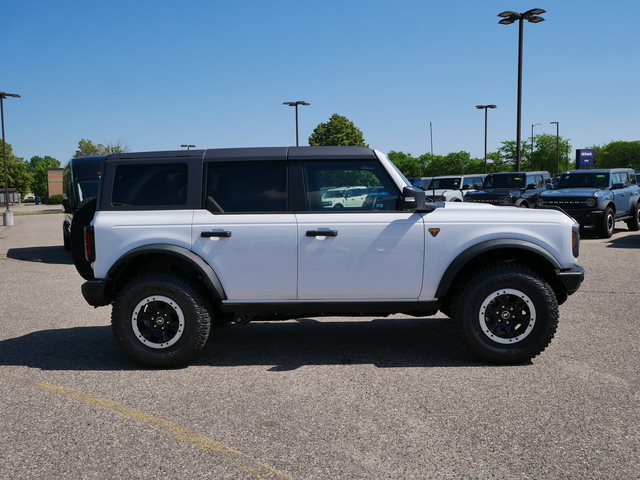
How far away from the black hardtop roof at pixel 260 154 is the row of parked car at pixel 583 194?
941 centimetres

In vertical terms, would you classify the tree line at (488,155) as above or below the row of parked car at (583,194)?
above

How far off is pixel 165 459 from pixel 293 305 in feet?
6.66

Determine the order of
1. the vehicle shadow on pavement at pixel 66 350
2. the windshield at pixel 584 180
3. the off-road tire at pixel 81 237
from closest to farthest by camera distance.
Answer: the vehicle shadow on pavement at pixel 66 350, the off-road tire at pixel 81 237, the windshield at pixel 584 180

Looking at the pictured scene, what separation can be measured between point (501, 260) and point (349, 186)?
1486 millimetres

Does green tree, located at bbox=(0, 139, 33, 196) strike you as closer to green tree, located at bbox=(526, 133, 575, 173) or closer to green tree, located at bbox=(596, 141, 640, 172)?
green tree, located at bbox=(526, 133, 575, 173)

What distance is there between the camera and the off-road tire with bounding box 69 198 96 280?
586 cm

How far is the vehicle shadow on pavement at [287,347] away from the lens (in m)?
5.50

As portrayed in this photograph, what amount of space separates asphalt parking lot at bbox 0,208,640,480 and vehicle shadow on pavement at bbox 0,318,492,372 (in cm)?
2

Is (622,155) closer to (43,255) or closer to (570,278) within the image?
(43,255)

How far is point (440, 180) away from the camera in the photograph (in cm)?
2561

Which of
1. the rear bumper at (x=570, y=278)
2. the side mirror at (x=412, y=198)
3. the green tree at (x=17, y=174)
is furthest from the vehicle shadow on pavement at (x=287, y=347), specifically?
the green tree at (x=17, y=174)

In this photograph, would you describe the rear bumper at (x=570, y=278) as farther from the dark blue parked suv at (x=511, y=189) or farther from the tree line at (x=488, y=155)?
the tree line at (x=488, y=155)

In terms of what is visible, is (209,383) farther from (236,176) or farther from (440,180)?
(440,180)

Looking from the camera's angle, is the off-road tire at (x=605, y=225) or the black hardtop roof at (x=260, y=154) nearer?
the black hardtop roof at (x=260, y=154)
